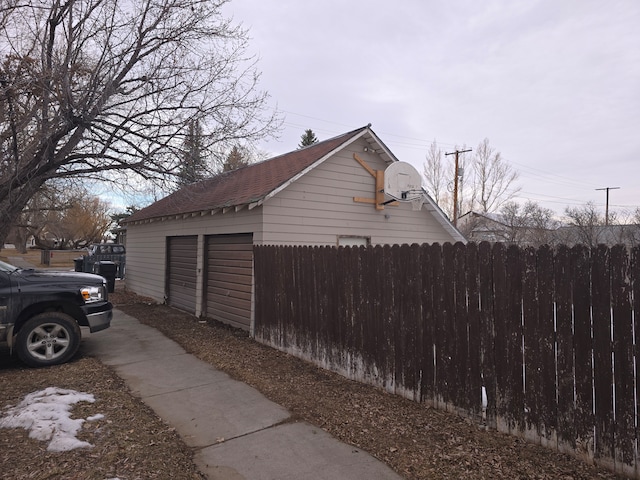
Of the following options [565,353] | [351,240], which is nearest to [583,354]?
[565,353]

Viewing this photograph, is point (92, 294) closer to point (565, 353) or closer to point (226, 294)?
point (226, 294)

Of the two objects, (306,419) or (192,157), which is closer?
(306,419)

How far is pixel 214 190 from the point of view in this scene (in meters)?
10.8

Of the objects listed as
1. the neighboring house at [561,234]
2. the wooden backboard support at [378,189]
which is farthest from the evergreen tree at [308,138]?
the wooden backboard support at [378,189]

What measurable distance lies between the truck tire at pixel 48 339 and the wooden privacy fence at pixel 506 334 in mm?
3990

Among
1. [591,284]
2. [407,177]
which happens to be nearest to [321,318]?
[591,284]

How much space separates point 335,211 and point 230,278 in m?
2.82

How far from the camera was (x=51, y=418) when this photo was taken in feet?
13.1

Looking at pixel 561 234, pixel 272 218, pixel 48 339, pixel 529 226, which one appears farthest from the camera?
pixel 529 226

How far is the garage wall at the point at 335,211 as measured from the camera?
8234mm

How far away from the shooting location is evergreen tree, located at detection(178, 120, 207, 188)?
8.33 m

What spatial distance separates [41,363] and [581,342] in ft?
22.5

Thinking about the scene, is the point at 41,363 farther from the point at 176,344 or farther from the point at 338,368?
the point at 338,368

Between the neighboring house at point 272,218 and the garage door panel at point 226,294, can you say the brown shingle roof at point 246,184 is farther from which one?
the garage door panel at point 226,294
